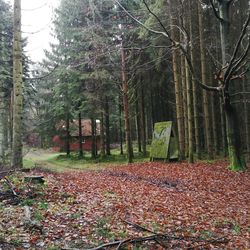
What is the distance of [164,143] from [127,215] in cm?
1153

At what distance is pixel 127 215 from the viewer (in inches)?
265

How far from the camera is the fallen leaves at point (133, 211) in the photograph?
5.45 m

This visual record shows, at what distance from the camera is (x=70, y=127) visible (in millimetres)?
30047

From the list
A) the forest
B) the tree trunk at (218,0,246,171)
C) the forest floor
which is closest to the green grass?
the forest

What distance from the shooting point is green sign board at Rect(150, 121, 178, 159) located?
57.4ft

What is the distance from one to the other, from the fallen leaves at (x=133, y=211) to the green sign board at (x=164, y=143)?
622 centimetres

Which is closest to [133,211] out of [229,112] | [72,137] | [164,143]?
[229,112]

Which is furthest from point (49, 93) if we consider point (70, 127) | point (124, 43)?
point (124, 43)

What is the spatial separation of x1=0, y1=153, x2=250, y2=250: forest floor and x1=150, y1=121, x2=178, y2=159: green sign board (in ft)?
22.2

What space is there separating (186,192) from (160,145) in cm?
890

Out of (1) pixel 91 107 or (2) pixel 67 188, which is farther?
(1) pixel 91 107

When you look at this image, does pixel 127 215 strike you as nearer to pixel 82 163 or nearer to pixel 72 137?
pixel 82 163

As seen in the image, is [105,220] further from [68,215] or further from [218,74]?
[218,74]

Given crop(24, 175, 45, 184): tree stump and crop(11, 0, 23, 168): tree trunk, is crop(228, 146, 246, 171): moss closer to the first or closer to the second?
crop(24, 175, 45, 184): tree stump
